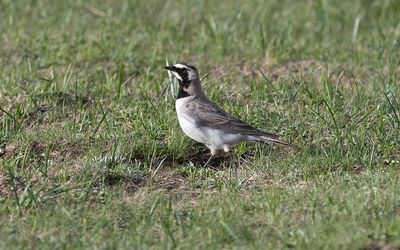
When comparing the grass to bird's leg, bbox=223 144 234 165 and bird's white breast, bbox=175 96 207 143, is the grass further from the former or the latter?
bird's white breast, bbox=175 96 207 143

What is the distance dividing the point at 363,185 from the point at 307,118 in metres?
1.64

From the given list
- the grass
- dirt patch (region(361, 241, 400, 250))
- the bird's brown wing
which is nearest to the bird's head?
the bird's brown wing

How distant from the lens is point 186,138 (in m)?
8.04

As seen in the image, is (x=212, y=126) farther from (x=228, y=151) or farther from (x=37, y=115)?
(x=37, y=115)

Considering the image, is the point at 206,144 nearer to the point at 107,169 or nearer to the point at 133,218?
the point at 107,169

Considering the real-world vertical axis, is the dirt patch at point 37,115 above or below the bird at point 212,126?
below

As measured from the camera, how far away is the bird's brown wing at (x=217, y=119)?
7664mm

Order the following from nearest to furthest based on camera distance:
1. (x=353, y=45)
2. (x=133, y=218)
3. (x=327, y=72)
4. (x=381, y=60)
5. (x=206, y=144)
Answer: (x=133, y=218) < (x=206, y=144) < (x=327, y=72) < (x=381, y=60) < (x=353, y=45)

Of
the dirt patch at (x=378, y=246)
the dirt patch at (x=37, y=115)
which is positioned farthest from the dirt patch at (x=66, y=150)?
the dirt patch at (x=378, y=246)

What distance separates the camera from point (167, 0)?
11695mm

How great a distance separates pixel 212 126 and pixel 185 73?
64 centimetres

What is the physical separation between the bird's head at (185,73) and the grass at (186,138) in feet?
1.07

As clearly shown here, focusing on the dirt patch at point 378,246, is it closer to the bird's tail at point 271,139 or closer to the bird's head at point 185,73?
the bird's tail at point 271,139

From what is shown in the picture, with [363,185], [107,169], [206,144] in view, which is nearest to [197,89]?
[206,144]
